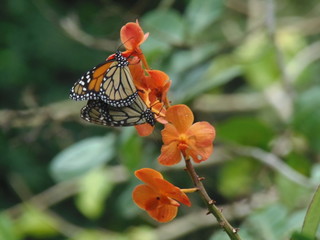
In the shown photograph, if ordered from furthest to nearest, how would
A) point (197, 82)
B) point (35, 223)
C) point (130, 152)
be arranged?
point (35, 223) < point (197, 82) < point (130, 152)

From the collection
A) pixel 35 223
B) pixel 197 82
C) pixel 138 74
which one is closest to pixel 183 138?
pixel 138 74

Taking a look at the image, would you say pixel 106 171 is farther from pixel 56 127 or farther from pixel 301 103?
pixel 301 103

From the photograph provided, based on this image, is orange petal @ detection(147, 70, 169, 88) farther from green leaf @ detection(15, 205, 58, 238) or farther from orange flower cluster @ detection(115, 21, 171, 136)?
green leaf @ detection(15, 205, 58, 238)

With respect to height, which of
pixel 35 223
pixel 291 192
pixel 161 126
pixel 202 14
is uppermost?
pixel 35 223

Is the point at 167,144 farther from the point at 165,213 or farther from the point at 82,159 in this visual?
A: the point at 82,159

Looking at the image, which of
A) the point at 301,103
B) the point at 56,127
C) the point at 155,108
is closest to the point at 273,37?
the point at 301,103

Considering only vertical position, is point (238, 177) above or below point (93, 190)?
below

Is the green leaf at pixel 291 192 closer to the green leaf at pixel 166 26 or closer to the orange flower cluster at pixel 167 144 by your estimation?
the green leaf at pixel 166 26
